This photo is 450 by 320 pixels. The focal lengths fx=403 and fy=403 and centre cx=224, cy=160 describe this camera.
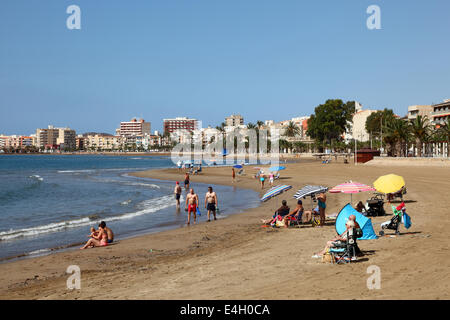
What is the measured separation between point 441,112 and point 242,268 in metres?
76.0

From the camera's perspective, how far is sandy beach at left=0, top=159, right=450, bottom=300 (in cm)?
713

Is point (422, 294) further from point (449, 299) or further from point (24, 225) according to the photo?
point (24, 225)

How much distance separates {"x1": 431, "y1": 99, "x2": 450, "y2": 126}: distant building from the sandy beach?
65.2 m

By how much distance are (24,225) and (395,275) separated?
1682 cm

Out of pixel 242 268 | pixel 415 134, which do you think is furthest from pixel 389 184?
pixel 415 134

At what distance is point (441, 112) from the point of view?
240ft

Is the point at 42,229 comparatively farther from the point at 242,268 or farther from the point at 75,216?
the point at 242,268

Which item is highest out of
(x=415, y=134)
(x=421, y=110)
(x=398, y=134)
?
(x=421, y=110)

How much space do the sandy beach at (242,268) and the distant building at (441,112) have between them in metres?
65.2

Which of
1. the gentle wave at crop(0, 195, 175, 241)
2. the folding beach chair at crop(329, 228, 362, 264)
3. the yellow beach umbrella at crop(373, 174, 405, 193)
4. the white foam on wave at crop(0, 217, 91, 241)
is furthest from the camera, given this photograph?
the gentle wave at crop(0, 195, 175, 241)

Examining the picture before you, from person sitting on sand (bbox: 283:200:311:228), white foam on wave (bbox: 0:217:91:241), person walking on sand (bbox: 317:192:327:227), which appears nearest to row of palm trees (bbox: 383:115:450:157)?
person sitting on sand (bbox: 283:200:311:228)

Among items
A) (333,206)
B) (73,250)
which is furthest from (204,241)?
(333,206)

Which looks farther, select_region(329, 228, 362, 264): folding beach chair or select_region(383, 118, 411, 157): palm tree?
select_region(383, 118, 411, 157): palm tree

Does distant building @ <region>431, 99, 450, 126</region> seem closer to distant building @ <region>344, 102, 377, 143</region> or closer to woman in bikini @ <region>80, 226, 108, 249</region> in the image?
distant building @ <region>344, 102, 377, 143</region>
